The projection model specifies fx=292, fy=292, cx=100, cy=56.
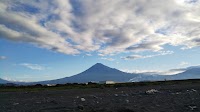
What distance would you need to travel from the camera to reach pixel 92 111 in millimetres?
21953

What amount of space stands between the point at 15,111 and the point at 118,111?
9201 mm

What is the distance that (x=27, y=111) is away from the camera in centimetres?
2436

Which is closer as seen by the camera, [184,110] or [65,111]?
[184,110]

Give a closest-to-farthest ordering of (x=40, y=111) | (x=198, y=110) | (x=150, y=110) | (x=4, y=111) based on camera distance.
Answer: (x=198, y=110)
(x=150, y=110)
(x=40, y=111)
(x=4, y=111)

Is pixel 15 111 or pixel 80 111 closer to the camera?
pixel 80 111

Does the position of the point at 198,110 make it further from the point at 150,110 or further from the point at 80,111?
the point at 80,111

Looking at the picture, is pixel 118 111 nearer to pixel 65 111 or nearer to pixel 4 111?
pixel 65 111

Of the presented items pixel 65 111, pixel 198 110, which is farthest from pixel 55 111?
pixel 198 110

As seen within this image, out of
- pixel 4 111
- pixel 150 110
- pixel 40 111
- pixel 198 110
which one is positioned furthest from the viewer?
pixel 4 111

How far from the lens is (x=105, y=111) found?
72.0ft

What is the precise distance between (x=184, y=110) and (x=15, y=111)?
13.9 metres

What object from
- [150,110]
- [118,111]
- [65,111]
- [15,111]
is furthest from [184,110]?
[15,111]

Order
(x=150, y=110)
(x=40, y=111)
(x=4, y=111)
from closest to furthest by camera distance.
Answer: (x=150, y=110) → (x=40, y=111) → (x=4, y=111)

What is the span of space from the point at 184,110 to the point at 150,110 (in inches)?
98.6
